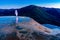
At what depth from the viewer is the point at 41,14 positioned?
3781 mm

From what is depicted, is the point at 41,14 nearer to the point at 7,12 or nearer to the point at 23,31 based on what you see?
the point at 23,31

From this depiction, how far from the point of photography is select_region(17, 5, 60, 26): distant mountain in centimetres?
373

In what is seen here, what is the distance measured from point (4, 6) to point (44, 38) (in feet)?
3.95

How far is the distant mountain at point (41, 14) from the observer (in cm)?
373

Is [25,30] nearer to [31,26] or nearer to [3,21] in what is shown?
[31,26]

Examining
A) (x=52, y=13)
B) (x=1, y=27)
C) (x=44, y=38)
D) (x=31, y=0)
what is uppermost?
(x=31, y=0)

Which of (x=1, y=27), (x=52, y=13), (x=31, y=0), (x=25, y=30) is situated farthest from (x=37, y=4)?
(x=1, y=27)

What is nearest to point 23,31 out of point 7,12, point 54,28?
point 7,12

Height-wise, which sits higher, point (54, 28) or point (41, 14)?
point (41, 14)

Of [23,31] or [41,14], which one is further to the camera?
[41,14]

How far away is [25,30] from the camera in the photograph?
3553 mm

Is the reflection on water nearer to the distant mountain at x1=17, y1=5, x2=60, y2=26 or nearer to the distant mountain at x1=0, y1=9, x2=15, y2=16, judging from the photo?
the distant mountain at x1=17, y1=5, x2=60, y2=26

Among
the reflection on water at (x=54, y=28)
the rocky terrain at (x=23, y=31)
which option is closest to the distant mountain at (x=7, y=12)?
the rocky terrain at (x=23, y=31)

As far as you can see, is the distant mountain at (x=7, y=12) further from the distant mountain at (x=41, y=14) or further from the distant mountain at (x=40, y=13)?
the distant mountain at (x=41, y=14)
